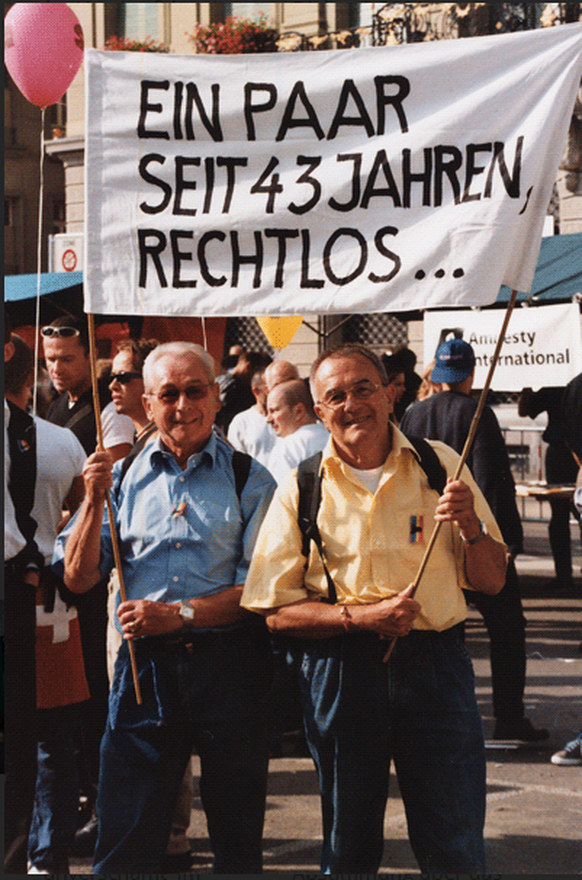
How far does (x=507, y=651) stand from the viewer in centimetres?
602

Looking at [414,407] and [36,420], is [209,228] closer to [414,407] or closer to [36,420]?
[36,420]

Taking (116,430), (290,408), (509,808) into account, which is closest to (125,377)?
(116,430)

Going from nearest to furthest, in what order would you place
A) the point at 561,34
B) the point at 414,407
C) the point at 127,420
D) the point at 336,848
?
the point at 336,848 < the point at 561,34 < the point at 127,420 < the point at 414,407

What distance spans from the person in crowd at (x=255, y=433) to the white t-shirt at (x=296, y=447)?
102 cm

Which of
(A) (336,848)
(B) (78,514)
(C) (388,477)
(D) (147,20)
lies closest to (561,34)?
(C) (388,477)

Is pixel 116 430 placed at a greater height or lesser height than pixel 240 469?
greater

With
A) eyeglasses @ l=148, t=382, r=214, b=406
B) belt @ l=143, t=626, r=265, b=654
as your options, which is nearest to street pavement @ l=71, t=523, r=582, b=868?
belt @ l=143, t=626, r=265, b=654

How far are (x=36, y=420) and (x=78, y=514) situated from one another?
801 millimetres

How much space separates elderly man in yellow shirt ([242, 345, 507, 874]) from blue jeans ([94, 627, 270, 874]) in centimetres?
22

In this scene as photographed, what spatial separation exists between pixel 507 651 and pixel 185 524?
2.96 metres

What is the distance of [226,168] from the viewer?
373 cm

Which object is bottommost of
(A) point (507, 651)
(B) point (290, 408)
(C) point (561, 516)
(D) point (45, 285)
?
(A) point (507, 651)

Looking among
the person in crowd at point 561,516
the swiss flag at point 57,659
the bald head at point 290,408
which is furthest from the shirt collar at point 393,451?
the person in crowd at point 561,516

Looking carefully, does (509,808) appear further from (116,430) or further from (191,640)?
(116,430)
